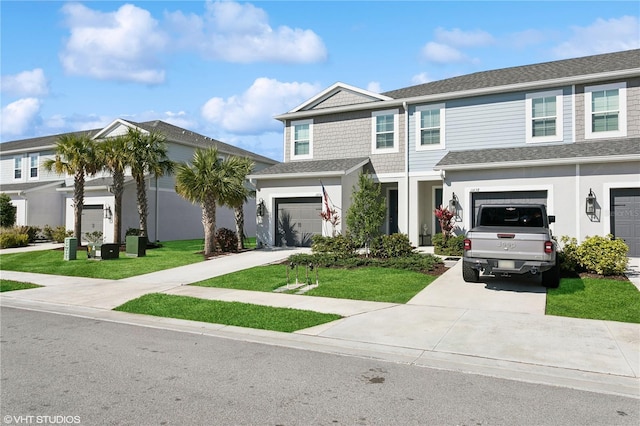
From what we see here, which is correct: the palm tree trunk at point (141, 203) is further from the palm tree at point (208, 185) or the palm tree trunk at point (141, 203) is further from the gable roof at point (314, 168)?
the gable roof at point (314, 168)

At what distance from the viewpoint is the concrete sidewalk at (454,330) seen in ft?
19.8

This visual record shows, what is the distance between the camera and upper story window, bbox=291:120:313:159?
22.7 m

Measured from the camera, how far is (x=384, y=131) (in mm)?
20906

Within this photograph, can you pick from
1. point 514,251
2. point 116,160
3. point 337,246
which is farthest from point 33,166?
point 514,251

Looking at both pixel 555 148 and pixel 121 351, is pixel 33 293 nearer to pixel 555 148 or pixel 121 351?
pixel 121 351

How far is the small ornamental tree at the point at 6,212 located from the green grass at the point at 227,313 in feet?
79.9

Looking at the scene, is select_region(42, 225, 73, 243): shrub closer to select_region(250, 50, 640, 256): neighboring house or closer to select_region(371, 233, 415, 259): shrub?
select_region(250, 50, 640, 256): neighboring house

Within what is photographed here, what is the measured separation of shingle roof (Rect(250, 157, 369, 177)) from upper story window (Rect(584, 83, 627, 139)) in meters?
8.92

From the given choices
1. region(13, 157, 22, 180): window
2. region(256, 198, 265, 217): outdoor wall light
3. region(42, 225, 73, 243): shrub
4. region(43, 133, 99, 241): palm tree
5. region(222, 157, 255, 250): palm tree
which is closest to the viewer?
region(222, 157, 255, 250): palm tree

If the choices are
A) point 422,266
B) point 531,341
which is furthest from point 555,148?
point 531,341

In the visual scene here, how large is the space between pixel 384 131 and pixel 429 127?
208cm

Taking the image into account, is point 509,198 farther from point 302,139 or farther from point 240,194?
point 240,194

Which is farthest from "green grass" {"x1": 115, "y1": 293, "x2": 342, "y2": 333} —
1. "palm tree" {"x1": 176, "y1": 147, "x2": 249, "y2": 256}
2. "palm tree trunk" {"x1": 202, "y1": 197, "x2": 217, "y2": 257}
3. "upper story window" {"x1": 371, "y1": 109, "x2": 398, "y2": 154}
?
"upper story window" {"x1": 371, "y1": 109, "x2": 398, "y2": 154}

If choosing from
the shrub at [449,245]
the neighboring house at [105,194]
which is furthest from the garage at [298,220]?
the neighboring house at [105,194]
